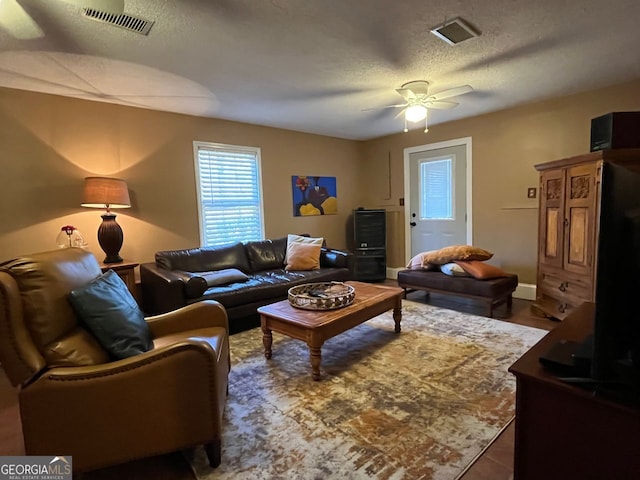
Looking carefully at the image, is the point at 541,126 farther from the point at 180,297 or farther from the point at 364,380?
the point at 180,297

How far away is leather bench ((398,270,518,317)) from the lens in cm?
347

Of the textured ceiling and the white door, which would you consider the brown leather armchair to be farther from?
the white door

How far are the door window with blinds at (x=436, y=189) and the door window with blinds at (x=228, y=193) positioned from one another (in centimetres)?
244

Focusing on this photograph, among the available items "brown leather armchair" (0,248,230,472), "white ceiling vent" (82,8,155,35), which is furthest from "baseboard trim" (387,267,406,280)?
Result: "white ceiling vent" (82,8,155,35)

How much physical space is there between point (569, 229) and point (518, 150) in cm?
140

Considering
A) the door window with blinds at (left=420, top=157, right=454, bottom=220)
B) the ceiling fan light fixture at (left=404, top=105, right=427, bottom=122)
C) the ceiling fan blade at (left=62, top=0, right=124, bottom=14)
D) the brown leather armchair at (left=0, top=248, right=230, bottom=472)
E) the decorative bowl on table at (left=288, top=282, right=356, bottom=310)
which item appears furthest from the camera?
the door window with blinds at (left=420, top=157, right=454, bottom=220)

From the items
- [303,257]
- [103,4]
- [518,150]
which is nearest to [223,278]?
[303,257]

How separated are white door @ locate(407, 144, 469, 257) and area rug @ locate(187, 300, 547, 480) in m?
2.01

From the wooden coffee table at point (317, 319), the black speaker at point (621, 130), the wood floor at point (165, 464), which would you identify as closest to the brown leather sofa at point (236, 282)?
the wooden coffee table at point (317, 319)

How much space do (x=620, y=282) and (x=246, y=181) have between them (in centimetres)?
424

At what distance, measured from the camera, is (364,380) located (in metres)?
2.33

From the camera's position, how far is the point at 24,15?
1909 millimetres

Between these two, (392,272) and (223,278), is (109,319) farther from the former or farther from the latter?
(392,272)

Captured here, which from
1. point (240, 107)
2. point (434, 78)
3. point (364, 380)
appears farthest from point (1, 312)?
point (434, 78)
